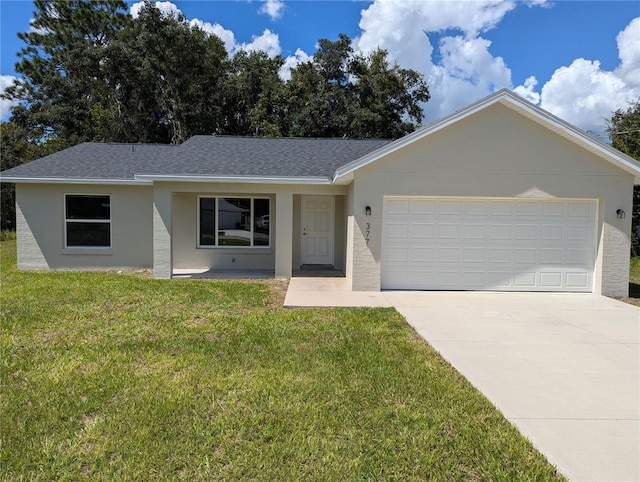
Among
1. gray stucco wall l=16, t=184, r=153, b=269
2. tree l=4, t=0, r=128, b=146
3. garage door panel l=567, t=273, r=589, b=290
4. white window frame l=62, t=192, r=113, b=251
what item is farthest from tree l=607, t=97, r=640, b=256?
tree l=4, t=0, r=128, b=146

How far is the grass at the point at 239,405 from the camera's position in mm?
3018

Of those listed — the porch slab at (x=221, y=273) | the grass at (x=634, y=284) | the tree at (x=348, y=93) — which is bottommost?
the grass at (x=634, y=284)

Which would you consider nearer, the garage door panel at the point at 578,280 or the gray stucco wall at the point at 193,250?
the garage door panel at the point at 578,280

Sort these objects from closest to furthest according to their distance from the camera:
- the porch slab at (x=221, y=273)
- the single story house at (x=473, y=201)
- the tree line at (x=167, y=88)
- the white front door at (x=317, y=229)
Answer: the single story house at (x=473, y=201)
the porch slab at (x=221, y=273)
the white front door at (x=317, y=229)
the tree line at (x=167, y=88)

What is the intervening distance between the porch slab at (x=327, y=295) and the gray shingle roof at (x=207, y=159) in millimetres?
2825

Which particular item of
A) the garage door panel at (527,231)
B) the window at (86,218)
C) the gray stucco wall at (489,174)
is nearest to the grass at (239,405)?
the gray stucco wall at (489,174)

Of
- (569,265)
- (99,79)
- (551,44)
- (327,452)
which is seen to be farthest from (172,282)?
(99,79)

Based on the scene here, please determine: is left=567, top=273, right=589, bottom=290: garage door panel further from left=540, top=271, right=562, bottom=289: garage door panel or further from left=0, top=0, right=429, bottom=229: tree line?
left=0, top=0, right=429, bottom=229: tree line

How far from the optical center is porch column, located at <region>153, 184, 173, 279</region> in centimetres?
1085

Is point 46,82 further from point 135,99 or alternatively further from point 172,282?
point 172,282

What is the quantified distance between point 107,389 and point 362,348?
304 cm

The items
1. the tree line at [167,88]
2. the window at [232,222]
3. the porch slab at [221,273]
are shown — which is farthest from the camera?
the tree line at [167,88]

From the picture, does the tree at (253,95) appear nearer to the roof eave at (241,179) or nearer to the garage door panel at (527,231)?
the roof eave at (241,179)

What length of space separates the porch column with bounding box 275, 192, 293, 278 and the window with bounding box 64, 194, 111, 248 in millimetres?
5479
